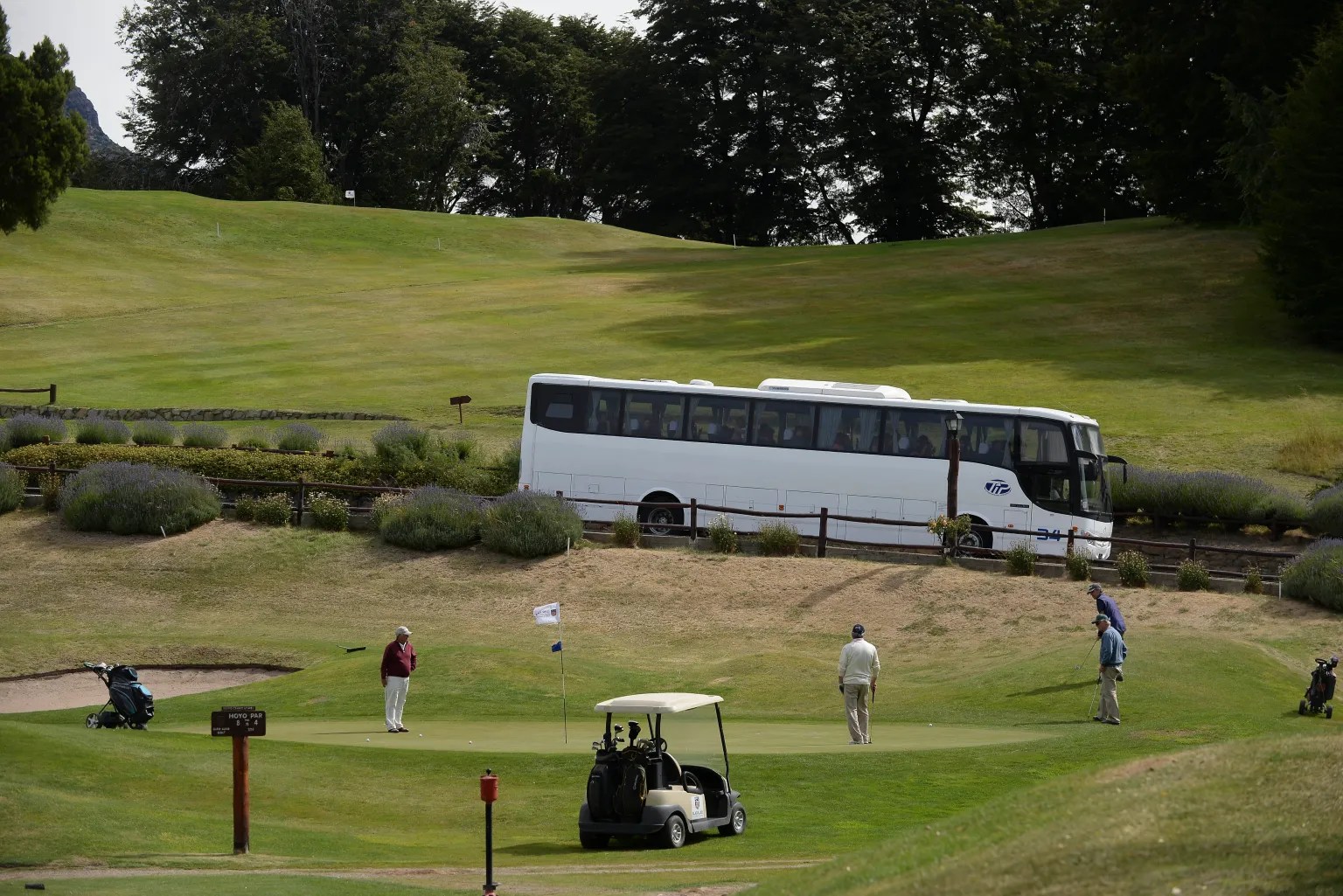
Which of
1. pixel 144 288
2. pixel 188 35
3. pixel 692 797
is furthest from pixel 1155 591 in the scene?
pixel 188 35

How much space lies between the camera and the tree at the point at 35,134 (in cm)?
6122

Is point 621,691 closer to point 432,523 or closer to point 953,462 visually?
point 953,462

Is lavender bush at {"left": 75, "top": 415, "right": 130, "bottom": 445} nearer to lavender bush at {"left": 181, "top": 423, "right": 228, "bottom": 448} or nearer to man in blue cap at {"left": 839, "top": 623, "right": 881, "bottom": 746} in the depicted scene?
lavender bush at {"left": 181, "top": 423, "right": 228, "bottom": 448}

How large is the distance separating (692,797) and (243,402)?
36685 mm

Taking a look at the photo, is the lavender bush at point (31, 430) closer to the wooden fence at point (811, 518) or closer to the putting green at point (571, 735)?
the wooden fence at point (811, 518)

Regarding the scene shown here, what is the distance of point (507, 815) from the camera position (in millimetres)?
17000

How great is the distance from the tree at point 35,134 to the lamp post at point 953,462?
4132 cm

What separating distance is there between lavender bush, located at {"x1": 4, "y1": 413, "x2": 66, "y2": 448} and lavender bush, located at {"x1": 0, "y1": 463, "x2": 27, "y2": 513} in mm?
3622

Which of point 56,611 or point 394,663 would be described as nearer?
point 394,663

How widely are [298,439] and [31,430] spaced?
675cm

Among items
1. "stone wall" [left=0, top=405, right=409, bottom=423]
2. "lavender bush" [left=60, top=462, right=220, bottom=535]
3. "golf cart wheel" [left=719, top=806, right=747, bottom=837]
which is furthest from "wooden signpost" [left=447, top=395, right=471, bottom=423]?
"golf cart wheel" [left=719, top=806, right=747, bottom=837]

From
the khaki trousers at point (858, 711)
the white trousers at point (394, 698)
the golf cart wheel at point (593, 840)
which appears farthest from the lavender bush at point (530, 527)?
the golf cart wheel at point (593, 840)

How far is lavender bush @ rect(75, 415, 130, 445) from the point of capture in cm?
4188

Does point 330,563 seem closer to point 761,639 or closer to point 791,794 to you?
point 761,639
